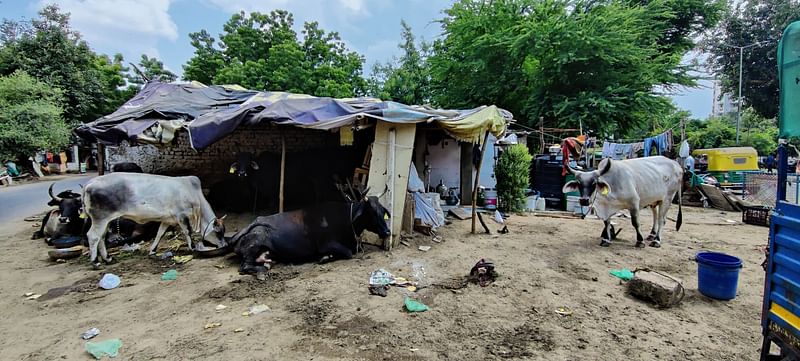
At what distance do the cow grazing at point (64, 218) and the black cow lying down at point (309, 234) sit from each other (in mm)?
3465

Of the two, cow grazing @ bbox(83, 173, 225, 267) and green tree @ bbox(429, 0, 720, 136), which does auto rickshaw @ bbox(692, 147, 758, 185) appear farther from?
cow grazing @ bbox(83, 173, 225, 267)

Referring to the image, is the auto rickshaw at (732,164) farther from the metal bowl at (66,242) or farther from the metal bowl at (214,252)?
the metal bowl at (66,242)

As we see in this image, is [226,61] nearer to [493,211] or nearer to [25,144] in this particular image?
[25,144]

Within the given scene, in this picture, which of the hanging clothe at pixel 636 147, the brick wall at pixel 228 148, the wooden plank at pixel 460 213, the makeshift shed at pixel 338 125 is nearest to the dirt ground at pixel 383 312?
the makeshift shed at pixel 338 125

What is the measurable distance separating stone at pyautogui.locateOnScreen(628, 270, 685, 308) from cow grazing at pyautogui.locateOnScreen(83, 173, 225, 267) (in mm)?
5898

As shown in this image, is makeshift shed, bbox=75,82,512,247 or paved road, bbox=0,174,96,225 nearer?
makeshift shed, bbox=75,82,512,247

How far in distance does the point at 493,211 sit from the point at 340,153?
4.06 meters

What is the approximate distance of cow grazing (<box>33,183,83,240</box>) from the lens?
6.32m

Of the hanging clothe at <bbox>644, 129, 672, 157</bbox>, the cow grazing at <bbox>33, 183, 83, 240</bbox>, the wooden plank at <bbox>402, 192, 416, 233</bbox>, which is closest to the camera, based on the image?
the cow grazing at <bbox>33, 183, 83, 240</bbox>

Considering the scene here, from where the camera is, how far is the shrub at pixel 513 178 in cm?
948

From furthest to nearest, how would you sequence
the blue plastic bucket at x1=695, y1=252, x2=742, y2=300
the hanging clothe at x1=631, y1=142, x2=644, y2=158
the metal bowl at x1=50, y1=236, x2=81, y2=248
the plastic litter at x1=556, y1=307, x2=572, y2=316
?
the hanging clothe at x1=631, y1=142, x2=644, y2=158
the metal bowl at x1=50, y1=236, x2=81, y2=248
the blue plastic bucket at x1=695, y1=252, x2=742, y2=300
the plastic litter at x1=556, y1=307, x2=572, y2=316

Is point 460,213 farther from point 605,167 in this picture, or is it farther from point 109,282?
point 109,282

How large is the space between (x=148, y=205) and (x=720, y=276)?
7342mm

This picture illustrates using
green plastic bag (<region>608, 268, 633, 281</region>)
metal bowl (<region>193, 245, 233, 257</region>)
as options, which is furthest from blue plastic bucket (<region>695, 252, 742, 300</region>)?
metal bowl (<region>193, 245, 233, 257</region>)
